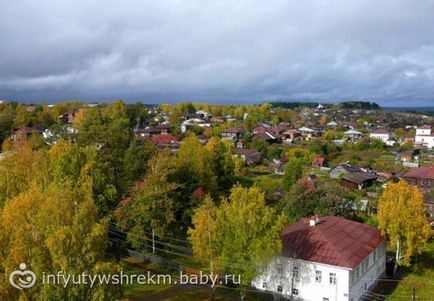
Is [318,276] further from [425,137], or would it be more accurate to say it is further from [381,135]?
[425,137]

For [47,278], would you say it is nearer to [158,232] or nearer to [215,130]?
[158,232]

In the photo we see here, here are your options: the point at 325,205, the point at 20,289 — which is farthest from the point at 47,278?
the point at 325,205

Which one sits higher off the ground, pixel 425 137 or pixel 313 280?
pixel 425 137

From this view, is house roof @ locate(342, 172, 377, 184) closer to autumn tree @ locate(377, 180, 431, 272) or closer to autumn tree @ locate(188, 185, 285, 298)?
autumn tree @ locate(377, 180, 431, 272)

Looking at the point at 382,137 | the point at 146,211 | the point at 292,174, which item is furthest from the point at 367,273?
the point at 382,137

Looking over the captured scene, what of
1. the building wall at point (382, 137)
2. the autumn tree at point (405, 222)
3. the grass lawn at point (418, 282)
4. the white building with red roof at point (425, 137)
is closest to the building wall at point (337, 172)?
the grass lawn at point (418, 282)

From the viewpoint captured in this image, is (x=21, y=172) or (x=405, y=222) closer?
(x=405, y=222)

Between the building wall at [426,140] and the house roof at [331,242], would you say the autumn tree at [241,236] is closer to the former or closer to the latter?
the house roof at [331,242]
